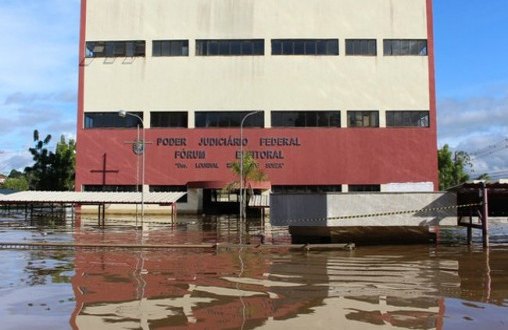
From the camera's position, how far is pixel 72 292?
414 inches

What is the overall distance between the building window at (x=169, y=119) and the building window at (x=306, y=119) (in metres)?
9.64

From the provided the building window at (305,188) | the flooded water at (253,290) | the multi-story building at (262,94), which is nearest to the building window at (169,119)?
the multi-story building at (262,94)

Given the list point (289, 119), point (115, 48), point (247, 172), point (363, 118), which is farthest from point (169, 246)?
point (115, 48)

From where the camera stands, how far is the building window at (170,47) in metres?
57.0

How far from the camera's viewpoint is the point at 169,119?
56.4 metres

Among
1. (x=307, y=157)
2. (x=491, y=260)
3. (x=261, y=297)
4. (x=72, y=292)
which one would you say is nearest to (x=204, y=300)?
(x=261, y=297)

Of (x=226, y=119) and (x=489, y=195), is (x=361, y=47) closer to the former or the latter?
(x=226, y=119)

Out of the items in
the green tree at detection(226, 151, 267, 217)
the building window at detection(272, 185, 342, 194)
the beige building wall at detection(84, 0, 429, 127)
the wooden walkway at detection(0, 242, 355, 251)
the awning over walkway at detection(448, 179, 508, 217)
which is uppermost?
the beige building wall at detection(84, 0, 429, 127)

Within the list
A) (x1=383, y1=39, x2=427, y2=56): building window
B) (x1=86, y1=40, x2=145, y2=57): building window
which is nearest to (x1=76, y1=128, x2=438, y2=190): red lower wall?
(x1=383, y1=39, x2=427, y2=56): building window

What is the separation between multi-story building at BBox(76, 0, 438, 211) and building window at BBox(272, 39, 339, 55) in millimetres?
107

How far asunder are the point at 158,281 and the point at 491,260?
10071mm

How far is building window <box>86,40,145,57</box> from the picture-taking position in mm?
57469

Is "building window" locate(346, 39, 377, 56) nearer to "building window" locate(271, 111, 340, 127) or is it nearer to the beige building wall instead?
the beige building wall

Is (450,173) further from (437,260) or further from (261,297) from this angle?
(261,297)
